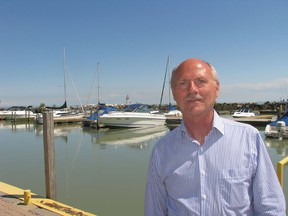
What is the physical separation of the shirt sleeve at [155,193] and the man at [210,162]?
0.03 meters

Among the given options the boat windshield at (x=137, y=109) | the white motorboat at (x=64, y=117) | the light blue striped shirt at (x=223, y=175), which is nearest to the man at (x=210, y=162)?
the light blue striped shirt at (x=223, y=175)

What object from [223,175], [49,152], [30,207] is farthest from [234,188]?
[49,152]

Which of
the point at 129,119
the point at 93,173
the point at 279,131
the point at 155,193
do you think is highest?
the point at 155,193

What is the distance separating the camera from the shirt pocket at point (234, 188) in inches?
53.6

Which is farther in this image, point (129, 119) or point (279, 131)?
point (129, 119)

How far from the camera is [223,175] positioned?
1374mm

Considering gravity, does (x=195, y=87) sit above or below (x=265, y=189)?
above

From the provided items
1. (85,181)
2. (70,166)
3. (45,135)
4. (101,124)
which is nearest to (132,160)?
(70,166)

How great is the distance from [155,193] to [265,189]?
0.54 metres

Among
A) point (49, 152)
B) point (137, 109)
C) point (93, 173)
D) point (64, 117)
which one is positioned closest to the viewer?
point (49, 152)

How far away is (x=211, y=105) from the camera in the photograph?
57.4 inches

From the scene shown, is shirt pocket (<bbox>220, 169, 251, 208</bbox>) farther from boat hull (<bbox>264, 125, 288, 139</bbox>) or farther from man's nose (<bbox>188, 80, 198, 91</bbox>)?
boat hull (<bbox>264, 125, 288, 139</bbox>)

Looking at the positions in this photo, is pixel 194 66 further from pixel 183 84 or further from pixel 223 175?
pixel 223 175

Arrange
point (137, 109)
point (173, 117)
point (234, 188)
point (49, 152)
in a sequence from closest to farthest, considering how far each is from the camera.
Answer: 1. point (234, 188)
2. point (49, 152)
3. point (137, 109)
4. point (173, 117)
